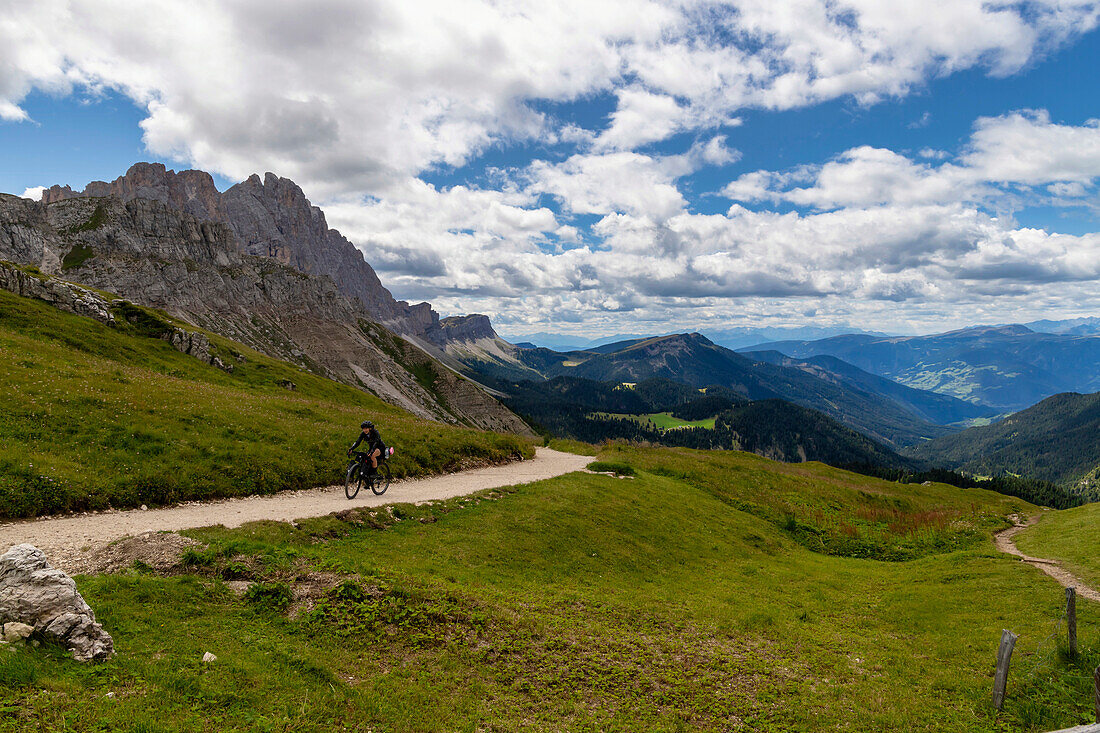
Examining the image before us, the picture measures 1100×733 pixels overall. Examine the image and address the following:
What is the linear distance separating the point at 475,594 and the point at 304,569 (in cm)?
484

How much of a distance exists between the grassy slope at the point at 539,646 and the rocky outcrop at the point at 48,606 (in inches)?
13.7

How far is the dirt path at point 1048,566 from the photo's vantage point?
19.4m

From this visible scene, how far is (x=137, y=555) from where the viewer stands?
1270cm

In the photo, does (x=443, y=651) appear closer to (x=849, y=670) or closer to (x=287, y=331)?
(x=849, y=670)

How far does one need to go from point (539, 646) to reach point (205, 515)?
1389 cm

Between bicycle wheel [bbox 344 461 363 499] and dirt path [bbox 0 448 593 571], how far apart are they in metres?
0.37

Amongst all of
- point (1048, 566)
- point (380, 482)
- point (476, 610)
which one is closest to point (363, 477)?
point (380, 482)

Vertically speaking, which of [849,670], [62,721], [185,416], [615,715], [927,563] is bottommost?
[927,563]

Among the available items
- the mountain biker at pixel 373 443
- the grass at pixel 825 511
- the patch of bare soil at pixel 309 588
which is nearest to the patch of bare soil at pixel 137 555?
the patch of bare soil at pixel 309 588

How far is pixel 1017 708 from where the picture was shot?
10945 millimetres

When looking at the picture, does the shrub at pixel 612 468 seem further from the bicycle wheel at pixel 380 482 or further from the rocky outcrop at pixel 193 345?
the rocky outcrop at pixel 193 345

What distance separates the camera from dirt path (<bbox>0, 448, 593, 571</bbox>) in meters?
13.3

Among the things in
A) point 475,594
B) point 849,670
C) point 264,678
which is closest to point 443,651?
point 475,594

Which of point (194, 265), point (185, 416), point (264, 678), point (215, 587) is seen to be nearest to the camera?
point (264, 678)
